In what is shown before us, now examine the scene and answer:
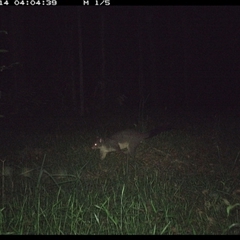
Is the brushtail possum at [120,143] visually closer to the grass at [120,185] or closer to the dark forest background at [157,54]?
the grass at [120,185]

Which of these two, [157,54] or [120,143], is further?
[157,54]

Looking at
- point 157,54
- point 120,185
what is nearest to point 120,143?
point 120,185

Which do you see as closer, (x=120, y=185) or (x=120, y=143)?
(x=120, y=185)

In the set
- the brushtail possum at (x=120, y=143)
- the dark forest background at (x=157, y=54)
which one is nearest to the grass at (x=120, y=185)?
the brushtail possum at (x=120, y=143)

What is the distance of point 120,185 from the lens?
5848 mm

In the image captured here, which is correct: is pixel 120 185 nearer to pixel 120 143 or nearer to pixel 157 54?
pixel 120 143

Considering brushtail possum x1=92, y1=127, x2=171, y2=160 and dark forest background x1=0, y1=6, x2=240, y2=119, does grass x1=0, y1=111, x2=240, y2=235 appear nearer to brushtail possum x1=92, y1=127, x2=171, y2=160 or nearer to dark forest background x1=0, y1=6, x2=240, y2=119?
brushtail possum x1=92, y1=127, x2=171, y2=160

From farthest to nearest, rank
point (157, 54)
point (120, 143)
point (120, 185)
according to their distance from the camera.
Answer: point (157, 54)
point (120, 143)
point (120, 185)

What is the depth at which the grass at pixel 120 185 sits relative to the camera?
4.17m

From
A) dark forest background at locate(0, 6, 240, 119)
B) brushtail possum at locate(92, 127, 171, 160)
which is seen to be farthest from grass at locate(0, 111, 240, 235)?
dark forest background at locate(0, 6, 240, 119)

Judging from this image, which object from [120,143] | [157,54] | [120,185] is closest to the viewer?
[120,185]

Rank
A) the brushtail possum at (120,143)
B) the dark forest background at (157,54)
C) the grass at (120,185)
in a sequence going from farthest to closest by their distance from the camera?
the dark forest background at (157,54), the brushtail possum at (120,143), the grass at (120,185)
